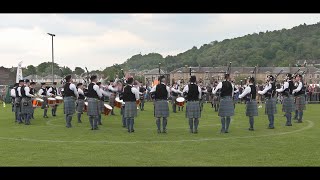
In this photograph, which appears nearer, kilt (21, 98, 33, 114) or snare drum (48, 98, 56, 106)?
kilt (21, 98, 33, 114)

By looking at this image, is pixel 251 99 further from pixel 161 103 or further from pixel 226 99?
pixel 161 103

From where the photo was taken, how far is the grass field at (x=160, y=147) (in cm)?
763

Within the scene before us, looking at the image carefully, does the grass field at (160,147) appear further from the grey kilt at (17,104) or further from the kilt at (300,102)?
the grey kilt at (17,104)

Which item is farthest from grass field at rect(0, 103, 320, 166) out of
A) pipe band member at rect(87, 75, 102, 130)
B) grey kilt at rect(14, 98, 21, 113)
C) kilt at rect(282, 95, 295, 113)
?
grey kilt at rect(14, 98, 21, 113)

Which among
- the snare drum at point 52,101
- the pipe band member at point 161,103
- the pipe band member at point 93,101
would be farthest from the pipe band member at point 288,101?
the snare drum at point 52,101

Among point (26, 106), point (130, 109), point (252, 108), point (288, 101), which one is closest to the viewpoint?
point (130, 109)

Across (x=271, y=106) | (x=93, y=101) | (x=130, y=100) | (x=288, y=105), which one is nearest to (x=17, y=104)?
(x=93, y=101)

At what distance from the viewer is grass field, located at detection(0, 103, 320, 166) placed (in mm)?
7633

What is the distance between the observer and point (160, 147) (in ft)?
31.2

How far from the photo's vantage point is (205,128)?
1399cm

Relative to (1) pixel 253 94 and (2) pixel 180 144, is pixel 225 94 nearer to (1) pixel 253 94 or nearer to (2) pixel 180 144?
(1) pixel 253 94

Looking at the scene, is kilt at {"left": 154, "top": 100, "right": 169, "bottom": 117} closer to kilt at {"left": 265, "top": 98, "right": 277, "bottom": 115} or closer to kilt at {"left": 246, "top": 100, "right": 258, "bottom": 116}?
kilt at {"left": 246, "top": 100, "right": 258, "bottom": 116}
